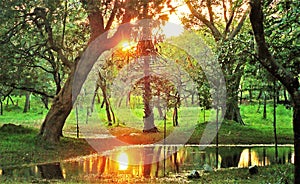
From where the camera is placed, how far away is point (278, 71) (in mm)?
8961

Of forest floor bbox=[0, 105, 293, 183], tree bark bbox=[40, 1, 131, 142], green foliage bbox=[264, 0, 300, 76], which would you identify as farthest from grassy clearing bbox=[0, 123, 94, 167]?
green foliage bbox=[264, 0, 300, 76]

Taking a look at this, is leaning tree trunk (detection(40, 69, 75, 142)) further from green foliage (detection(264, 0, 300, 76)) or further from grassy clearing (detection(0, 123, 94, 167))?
green foliage (detection(264, 0, 300, 76))

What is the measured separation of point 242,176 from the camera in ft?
41.3

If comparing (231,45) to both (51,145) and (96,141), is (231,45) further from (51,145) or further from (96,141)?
(96,141)

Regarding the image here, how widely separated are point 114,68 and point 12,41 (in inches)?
453

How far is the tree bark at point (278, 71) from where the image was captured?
28.6 ft

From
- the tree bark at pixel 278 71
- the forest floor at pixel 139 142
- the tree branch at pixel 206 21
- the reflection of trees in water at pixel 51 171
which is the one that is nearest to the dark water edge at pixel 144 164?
the reflection of trees in water at pixel 51 171

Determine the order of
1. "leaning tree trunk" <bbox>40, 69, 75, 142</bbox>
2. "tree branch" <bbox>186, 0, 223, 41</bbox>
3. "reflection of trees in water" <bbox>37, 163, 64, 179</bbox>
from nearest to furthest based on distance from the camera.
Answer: "reflection of trees in water" <bbox>37, 163, 64, 179</bbox> < "leaning tree trunk" <bbox>40, 69, 75, 142</bbox> < "tree branch" <bbox>186, 0, 223, 41</bbox>

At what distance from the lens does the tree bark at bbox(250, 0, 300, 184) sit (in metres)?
8.72

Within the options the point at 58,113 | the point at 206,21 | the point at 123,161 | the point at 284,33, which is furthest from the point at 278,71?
the point at 206,21

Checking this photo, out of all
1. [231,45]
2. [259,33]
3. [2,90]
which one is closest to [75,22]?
[2,90]

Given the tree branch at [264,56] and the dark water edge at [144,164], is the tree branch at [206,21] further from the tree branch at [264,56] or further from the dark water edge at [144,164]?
the tree branch at [264,56]

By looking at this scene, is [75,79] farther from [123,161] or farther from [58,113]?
[123,161]

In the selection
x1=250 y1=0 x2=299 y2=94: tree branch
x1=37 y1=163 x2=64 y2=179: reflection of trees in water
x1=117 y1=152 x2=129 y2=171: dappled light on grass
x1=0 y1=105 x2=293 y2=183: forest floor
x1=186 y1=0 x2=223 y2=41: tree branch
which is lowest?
x1=117 y1=152 x2=129 y2=171: dappled light on grass
